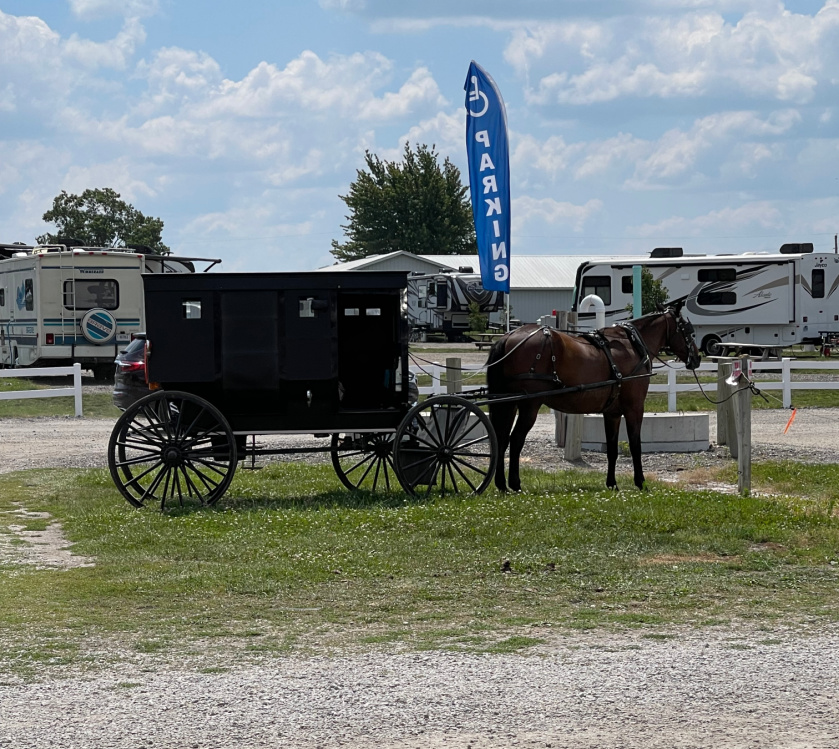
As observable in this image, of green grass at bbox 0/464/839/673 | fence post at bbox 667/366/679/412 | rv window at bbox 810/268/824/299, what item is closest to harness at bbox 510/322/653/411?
green grass at bbox 0/464/839/673

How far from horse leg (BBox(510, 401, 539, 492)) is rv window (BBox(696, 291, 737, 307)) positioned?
2629cm

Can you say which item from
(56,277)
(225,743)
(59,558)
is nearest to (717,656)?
(225,743)

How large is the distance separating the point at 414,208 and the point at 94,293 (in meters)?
58.2

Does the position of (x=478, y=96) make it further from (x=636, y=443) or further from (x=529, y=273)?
(x=529, y=273)

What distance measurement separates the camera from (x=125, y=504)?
465 inches

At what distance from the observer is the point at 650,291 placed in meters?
37.9

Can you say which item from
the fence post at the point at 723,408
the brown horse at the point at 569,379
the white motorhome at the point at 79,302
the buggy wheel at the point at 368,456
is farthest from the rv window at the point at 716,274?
the buggy wheel at the point at 368,456

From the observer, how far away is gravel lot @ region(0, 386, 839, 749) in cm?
501

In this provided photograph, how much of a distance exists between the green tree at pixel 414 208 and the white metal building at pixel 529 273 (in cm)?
1223

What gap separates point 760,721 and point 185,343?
742 cm

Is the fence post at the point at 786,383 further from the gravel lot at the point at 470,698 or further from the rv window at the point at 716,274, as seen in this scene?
the gravel lot at the point at 470,698

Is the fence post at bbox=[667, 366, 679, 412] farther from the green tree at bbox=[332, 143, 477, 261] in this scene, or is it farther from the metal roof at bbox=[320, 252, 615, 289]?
the green tree at bbox=[332, 143, 477, 261]

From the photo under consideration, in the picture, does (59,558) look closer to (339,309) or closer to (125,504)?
(125,504)

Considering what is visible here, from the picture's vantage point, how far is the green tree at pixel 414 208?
84.7 meters
